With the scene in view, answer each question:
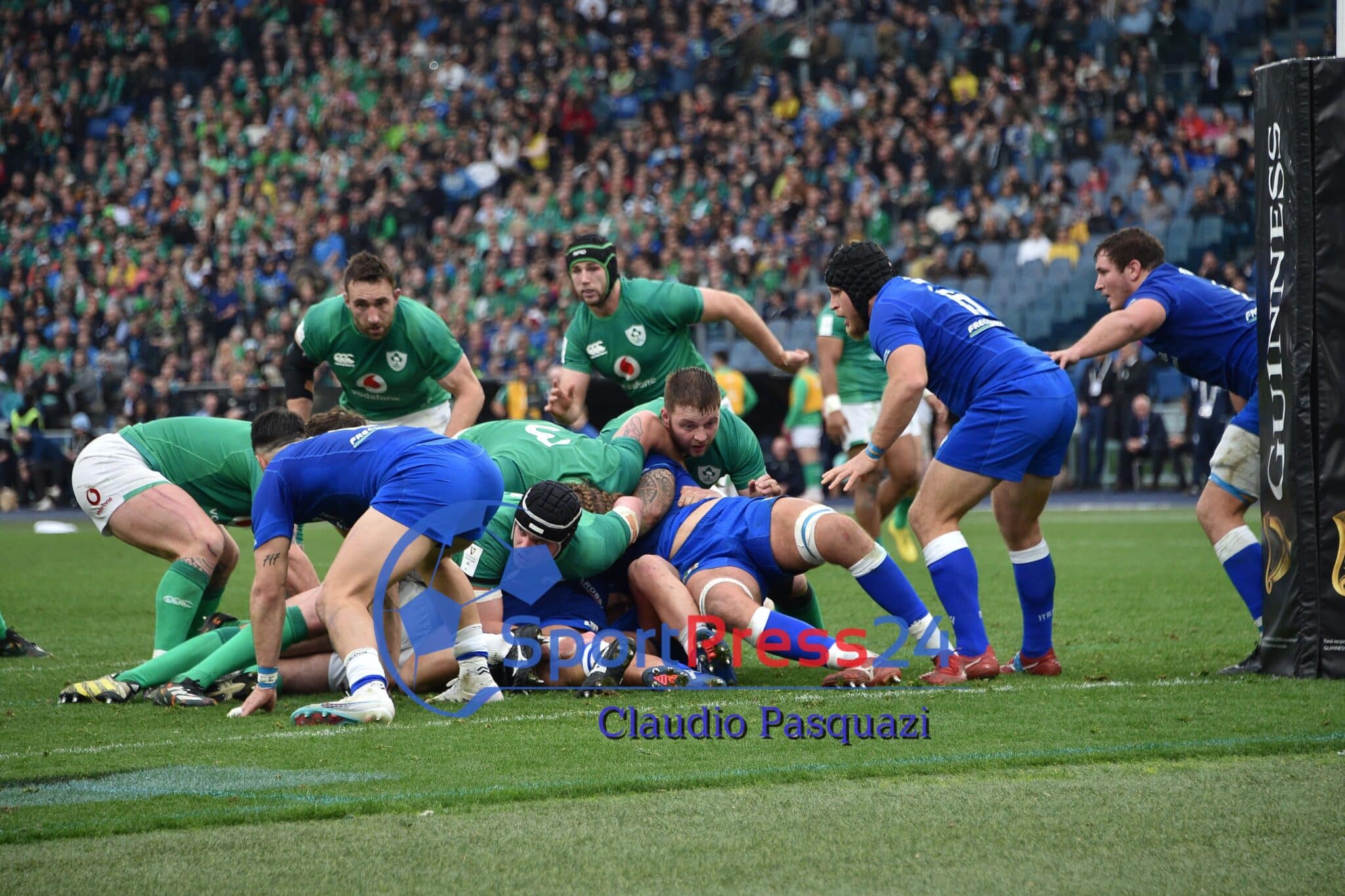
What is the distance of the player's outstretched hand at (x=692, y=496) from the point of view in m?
6.97

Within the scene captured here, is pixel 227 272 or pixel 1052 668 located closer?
pixel 1052 668

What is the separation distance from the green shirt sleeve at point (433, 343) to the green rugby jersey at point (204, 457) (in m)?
1.38

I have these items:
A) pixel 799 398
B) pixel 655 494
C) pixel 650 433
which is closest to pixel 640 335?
pixel 650 433

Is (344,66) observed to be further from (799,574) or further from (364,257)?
(799,574)

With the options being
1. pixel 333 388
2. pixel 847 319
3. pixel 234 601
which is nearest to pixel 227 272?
pixel 333 388

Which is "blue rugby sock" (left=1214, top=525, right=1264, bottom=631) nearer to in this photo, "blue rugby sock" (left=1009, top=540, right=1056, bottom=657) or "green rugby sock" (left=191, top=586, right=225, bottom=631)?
"blue rugby sock" (left=1009, top=540, right=1056, bottom=657)

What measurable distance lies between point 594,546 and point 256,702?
150cm

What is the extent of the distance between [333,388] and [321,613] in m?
11.6

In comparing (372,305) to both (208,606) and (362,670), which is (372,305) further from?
(362,670)

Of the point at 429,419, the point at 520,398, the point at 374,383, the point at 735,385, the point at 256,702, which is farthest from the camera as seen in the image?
the point at 520,398

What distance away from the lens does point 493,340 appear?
2389cm

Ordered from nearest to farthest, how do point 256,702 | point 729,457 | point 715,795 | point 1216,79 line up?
point 715,795, point 256,702, point 729,457, point 1216,79

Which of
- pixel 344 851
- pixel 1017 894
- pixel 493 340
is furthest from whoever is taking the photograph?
pixel 493 340

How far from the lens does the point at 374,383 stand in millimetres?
8906
